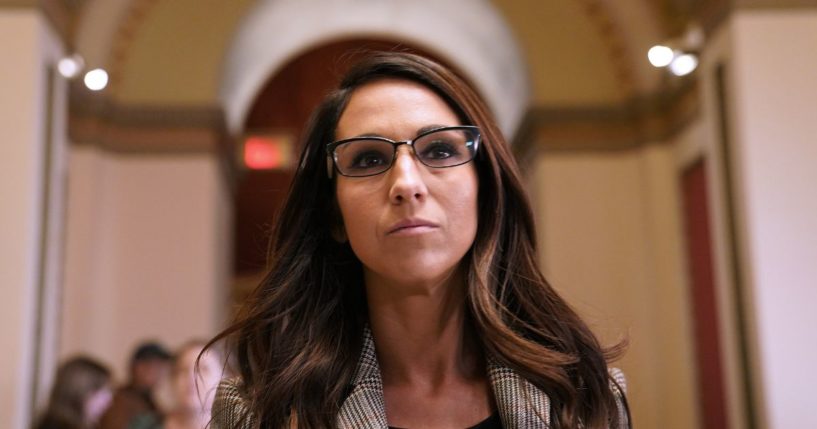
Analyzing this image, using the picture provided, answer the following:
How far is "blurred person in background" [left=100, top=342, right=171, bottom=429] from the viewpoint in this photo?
5.31m

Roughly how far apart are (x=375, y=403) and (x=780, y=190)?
6.21m

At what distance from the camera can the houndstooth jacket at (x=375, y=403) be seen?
180 centimetres

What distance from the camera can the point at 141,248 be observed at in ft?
33.6

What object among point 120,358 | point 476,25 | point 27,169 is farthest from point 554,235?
point 27,169

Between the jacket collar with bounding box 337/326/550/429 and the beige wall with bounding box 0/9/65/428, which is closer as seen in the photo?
the jacket collar with bounding box 337/326/550/429

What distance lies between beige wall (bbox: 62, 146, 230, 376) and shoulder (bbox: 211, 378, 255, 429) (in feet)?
27.3

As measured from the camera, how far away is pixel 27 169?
741 cm

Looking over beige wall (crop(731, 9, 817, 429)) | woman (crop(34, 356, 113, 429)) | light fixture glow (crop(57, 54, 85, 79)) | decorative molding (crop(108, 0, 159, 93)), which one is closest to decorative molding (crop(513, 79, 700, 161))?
beige wall (crop(731, 9, 817, 429))

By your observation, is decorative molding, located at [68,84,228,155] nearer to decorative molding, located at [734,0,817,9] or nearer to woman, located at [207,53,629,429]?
decorative molding, located at [734,0,817,9]

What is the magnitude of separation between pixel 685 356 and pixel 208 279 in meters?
4.85

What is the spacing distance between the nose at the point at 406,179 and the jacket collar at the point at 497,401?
35cm

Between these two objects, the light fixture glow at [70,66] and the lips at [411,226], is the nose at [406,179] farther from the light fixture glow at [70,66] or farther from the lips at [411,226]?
the light fixture glow at [70,66]

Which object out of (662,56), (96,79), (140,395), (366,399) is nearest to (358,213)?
(366,399)

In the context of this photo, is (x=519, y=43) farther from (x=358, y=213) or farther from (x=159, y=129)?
(x=358, y=213)
